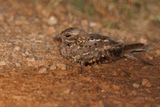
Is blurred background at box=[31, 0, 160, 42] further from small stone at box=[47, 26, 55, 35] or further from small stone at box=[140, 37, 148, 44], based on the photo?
small stone at box=[140, 37, 148, 44]

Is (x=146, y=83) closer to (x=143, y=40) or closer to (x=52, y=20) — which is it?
(x=143, y=40)

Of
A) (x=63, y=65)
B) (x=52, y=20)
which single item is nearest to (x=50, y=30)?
(x=52, y=20)

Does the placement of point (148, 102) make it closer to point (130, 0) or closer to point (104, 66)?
point (104, 66)

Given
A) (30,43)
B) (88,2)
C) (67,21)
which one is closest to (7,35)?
(30,43)

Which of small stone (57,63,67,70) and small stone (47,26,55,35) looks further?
small stone (47,26,55,35)

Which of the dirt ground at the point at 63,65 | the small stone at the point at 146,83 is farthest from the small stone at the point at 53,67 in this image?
the small stone at the point at 146,83

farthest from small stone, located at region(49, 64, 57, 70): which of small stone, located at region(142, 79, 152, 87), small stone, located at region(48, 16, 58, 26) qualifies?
small stone, located at region(48, 16, 58, 26)
